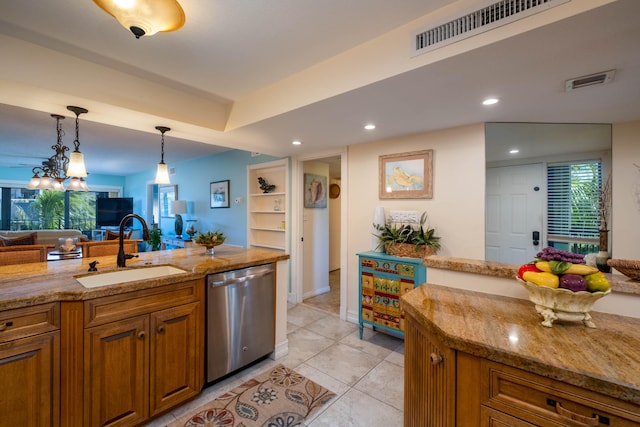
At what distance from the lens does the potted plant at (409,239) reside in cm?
272

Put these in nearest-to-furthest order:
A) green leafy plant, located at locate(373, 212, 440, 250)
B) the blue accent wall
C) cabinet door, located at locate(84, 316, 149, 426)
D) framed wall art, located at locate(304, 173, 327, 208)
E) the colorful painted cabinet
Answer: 1. cabinet door, located at locate(84, 316, 149, 426)
2. the colorful painted cabinet
3. green leafy plant, located at locate(373, 212, 440, 250)
4. framed wall art, located at locate(304, 173, 327, 208)
5. the blue accent wall

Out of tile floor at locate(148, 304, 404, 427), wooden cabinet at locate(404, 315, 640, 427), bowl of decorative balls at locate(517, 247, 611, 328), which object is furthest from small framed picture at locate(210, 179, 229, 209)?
bowl of decorative balls at locate(517, 247, 611, 328)

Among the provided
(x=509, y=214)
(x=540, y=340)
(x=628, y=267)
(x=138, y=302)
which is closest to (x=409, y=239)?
(x=509, y=214)

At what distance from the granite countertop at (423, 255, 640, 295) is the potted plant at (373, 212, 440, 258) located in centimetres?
105

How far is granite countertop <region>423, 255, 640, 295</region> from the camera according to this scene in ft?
3.89

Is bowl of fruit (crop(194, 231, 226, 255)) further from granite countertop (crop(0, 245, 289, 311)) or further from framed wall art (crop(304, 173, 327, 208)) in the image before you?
framed wall art (crop(304, 173, 327, 208))

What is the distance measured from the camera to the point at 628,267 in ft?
3.97

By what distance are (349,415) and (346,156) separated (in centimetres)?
263

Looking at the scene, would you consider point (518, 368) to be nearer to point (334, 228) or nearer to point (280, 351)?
point (280, 351)

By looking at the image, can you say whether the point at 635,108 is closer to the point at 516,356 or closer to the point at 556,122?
the point at 556,122

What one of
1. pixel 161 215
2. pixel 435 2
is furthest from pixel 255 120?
pixel 161 215

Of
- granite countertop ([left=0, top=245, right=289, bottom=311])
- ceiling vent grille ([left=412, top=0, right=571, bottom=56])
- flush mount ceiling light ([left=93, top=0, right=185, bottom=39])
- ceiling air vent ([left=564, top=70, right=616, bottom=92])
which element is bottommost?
granite countertop ([left=0, top=245, right=289, bottom=311])

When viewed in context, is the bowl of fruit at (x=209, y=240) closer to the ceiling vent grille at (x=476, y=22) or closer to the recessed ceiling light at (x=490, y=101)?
the ceiling vent grille at (x=476, y=22)

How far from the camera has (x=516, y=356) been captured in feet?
2.85
